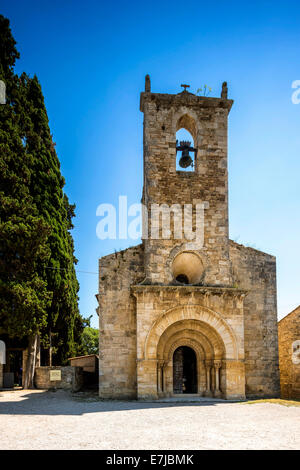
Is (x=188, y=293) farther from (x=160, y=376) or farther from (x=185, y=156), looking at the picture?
(x=185, y=156)

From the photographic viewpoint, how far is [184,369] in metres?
15.6

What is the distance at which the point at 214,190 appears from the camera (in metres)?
15.3

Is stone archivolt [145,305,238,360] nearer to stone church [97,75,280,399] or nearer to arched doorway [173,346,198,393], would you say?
stone church [97,75,280,399]

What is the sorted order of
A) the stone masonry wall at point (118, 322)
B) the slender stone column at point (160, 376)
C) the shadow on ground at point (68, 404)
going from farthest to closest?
the stone masonry wall at point (118, 322)
the slender stone column at point (160, 376)
the shadow on ground at point (68, 404)

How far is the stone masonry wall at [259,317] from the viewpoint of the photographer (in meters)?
14.4

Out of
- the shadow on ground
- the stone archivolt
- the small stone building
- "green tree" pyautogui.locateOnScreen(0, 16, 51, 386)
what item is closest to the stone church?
the stone archivolt

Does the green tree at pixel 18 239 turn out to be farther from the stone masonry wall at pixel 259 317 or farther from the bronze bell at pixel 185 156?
the stone masonry wall at pixel 259 317

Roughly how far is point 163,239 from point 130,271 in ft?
5.50

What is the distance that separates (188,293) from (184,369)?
359 centimetres

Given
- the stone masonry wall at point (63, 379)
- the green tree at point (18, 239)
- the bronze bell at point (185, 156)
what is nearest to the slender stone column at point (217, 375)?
the stone masonry wall at point (63, 379)

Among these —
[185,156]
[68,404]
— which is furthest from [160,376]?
[185,156]

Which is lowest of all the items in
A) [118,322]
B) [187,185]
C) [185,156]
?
[118,322]

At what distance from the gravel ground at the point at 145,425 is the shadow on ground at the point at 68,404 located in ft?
0.07

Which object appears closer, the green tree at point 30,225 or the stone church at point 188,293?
the stone church at point 188,293
